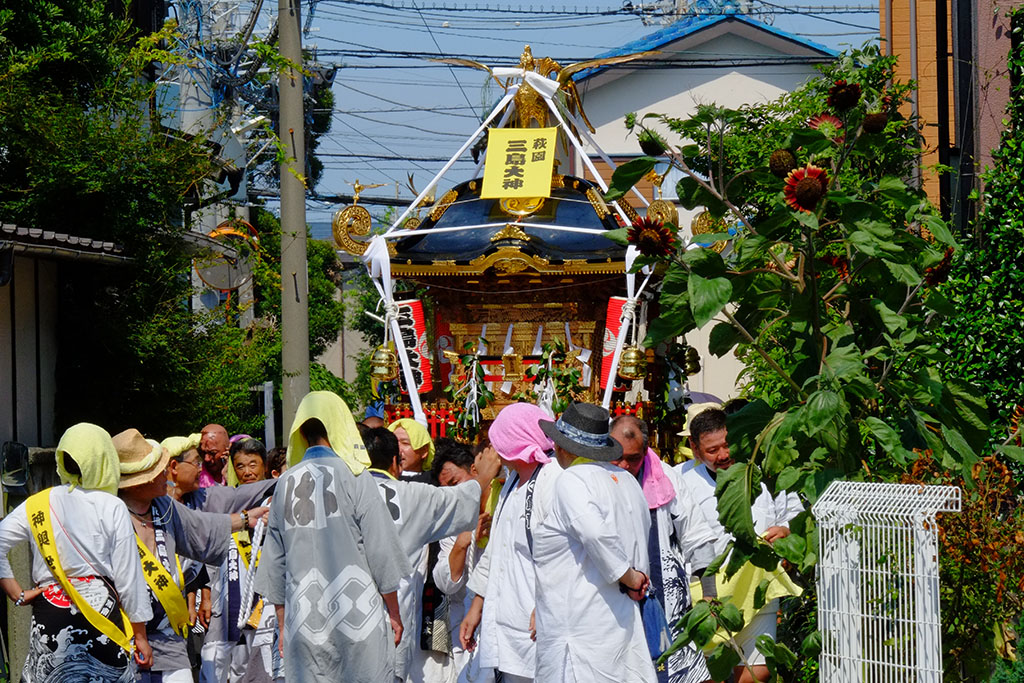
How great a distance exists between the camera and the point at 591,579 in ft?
21.7

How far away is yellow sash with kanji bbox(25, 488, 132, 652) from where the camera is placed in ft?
22.0

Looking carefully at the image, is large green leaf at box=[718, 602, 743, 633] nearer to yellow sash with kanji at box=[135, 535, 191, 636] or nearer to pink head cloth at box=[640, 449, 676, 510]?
pink head cloth at box=[640, 449, 676, 510]

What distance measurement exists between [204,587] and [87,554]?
251cm

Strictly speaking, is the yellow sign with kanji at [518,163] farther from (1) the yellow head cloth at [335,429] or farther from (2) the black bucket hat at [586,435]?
(1) the yellow head cloth at [335,429]

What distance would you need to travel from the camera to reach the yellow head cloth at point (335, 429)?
6.64 meters

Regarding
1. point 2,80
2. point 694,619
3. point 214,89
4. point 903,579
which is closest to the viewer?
point 903,579

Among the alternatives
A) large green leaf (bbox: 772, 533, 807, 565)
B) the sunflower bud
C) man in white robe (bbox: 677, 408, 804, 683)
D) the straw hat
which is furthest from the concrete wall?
large green leaf (bbox: 772, 533, 807, 565)

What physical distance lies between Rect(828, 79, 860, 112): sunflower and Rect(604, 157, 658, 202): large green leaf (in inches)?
31.8

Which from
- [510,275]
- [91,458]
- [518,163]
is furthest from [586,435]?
[518,163]

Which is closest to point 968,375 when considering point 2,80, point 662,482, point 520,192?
point 662,482

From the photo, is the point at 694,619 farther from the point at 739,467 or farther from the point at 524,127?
the point at 524,127

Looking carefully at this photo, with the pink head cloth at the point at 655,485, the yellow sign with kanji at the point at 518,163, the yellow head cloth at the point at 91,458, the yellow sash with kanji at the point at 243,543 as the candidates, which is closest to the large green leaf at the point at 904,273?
the pink head cloth at the point at 655,485

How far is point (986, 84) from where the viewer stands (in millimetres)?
10141

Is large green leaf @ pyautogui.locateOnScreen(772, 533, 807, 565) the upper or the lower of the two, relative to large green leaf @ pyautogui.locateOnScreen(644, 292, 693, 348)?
lower
